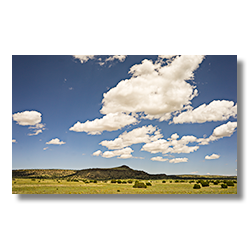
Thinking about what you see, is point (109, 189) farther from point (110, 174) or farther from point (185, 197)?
point (110, 174)

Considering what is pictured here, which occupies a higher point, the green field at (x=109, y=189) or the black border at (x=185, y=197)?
the black border at (x=185, y=197)

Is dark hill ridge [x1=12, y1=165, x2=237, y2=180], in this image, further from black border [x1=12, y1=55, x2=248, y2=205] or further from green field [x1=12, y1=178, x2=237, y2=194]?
black border [x1=12, y1=55, x2=248, y2=205]

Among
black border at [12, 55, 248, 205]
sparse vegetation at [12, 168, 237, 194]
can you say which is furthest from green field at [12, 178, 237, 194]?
black border at [12, 55, 248, 205]

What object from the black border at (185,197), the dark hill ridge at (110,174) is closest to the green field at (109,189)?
the black border at (185,197)

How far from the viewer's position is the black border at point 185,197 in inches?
406

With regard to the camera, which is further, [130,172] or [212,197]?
[130,172]

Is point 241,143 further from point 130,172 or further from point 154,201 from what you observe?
point 130,172

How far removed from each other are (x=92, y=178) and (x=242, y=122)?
58.8 ft

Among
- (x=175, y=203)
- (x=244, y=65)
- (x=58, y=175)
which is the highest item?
(x=244, y=65)

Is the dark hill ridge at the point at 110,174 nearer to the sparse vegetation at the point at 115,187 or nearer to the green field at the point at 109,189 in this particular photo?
the sparse vegetation at the point at 115,187

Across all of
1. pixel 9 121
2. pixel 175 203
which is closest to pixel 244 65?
pixel 175 203

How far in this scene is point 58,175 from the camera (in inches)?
1056

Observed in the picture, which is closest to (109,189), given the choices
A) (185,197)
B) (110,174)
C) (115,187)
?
(115,187)

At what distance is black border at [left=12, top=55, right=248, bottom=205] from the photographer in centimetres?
1032
